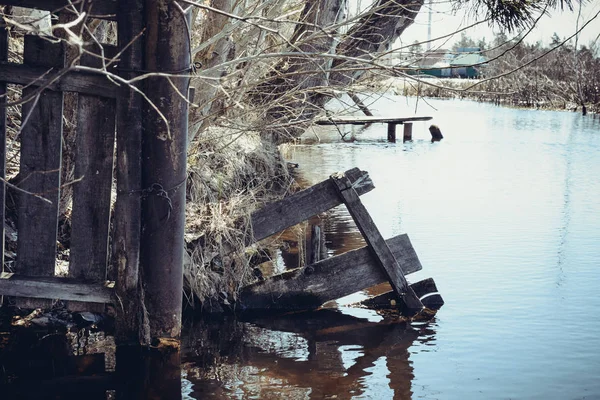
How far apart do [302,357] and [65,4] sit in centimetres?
300

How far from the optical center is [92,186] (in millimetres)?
5215

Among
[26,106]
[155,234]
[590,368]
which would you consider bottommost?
Result: [590,368]

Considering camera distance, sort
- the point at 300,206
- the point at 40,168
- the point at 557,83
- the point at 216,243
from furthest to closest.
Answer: the point at 557,83
the point at 216,243
the point at 300,206
the point at 40,168

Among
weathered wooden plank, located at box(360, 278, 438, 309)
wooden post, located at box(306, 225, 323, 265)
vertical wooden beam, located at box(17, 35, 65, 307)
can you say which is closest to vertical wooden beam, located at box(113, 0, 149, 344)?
vertical wooden beam, located at box(17, 35, 65, 307)

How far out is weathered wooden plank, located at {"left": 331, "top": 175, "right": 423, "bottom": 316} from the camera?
22.0 ft

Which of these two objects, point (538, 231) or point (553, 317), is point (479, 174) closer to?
point (538, 231)

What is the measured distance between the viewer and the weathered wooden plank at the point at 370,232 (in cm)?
670

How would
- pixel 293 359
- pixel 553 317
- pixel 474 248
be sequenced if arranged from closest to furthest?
pixel 293 359 → pixel 553 317 → pixel 474 248

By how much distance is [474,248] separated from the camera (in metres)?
10.0

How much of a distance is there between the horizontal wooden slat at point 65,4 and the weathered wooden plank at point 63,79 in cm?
37

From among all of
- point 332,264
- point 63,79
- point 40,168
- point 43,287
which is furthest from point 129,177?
point 332,264

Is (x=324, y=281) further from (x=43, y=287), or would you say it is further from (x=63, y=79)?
(x=63, y=79)

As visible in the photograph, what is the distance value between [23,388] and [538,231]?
318 inches

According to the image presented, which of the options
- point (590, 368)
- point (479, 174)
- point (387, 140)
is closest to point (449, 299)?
point (590, 368)
